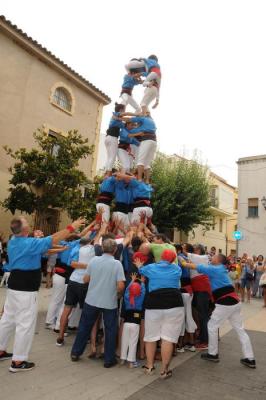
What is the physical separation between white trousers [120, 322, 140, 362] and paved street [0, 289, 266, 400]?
20cm

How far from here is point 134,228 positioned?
6.93 m

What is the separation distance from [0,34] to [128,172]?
37.3ft

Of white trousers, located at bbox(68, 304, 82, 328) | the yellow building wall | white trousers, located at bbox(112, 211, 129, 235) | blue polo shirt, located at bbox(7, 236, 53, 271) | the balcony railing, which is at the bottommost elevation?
white trousers, located at bbox(68, 304, 82, 328)

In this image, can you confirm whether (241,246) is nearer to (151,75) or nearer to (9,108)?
(9,108)

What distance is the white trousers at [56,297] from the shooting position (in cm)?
681

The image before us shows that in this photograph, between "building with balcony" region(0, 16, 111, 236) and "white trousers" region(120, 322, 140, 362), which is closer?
"white trousers" region(120, 322, 140, 362)

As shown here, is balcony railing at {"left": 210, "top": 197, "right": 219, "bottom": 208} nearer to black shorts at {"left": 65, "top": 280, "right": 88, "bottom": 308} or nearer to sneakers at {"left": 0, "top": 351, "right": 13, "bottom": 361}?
black shorts at {"left": 65, "top": 280, "right": 88, "bottom": 308}

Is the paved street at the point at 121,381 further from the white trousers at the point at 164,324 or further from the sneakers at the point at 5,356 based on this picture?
the white trousers at the point at 164,324

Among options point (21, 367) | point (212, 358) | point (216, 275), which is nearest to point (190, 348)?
point (212, 358)

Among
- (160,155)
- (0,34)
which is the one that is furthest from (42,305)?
(160,155)

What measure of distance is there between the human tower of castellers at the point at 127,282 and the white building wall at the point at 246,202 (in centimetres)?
1828

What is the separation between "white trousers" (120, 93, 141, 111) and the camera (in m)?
8.10

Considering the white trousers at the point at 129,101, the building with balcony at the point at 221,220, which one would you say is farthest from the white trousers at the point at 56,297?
the building with balcony at the point at 221,220

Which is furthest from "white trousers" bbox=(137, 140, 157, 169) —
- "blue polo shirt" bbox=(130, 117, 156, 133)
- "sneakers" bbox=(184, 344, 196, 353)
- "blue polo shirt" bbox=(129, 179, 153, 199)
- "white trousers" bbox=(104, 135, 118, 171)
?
"sneakers" bbox=(184, 344, 196, 353)
